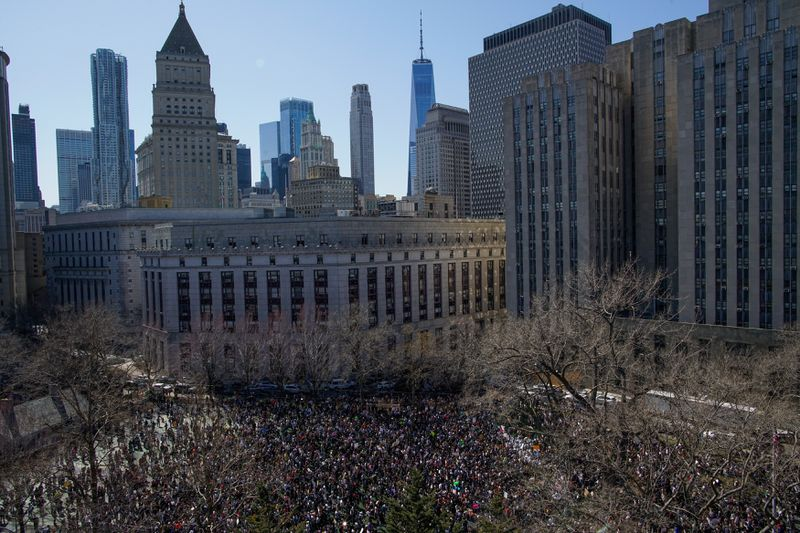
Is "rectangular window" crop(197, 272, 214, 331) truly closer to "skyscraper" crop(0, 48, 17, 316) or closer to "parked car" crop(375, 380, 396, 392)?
"parked car" crop(375, 380, 396, 392)

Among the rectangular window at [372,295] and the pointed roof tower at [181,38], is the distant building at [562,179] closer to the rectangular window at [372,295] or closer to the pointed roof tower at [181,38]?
the rectangular window at [372,295]

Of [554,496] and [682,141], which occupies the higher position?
[682,141]

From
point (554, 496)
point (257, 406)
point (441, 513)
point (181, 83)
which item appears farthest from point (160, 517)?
point (181, 83)

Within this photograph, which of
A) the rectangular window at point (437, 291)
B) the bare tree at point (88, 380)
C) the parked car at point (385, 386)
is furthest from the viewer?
the rectangular window at point (437, 291)

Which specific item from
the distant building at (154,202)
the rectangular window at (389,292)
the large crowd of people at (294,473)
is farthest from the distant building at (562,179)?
the distant building at (154,202)

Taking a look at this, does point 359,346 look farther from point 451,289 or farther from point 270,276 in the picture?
point 451,289

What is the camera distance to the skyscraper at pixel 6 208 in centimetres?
9319

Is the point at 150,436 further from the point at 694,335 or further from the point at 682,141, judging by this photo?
the point at 682,141

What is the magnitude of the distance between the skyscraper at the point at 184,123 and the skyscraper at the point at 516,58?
2853 inches

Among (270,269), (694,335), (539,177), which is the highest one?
(539,177)

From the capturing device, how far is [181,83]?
124 metres

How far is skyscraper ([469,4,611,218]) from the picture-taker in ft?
534

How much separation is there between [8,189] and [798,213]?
10409 centimetres

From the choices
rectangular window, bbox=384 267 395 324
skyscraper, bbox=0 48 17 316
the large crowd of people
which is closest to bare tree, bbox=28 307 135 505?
the large crowd of people
